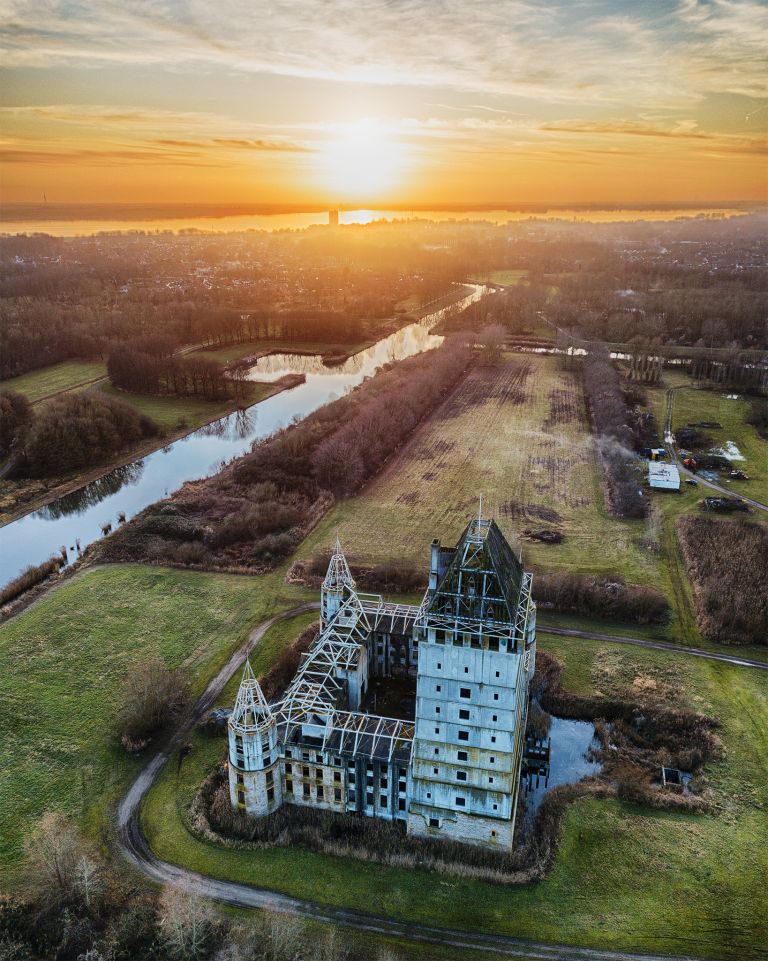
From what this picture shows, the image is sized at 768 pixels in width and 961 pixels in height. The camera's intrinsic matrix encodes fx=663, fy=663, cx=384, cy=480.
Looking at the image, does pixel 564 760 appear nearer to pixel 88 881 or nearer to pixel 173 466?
pixel 88 881

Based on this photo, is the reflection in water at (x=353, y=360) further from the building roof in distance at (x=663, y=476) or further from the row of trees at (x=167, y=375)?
the building roof in distance at (x=663, y=476)

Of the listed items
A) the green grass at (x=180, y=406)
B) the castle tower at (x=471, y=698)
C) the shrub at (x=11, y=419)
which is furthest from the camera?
the green grass at (x=180, y=406)

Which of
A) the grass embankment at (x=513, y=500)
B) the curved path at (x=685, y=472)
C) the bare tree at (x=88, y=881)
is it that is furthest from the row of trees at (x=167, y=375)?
the bare tree at (x=88, y=881)

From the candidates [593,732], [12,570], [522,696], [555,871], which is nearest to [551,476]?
[593,732]

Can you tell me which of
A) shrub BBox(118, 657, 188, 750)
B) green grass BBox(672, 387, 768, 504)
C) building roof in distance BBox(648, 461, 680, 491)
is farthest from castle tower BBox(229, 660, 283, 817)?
green grass BBox(672, 387, 768, 504)

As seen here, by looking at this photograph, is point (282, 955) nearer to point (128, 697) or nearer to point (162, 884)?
point (162, 884)

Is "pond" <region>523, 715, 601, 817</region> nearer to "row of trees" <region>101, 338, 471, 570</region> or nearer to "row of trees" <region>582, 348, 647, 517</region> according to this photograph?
"row of trees" <region>101, 338, 471, 570</region>
